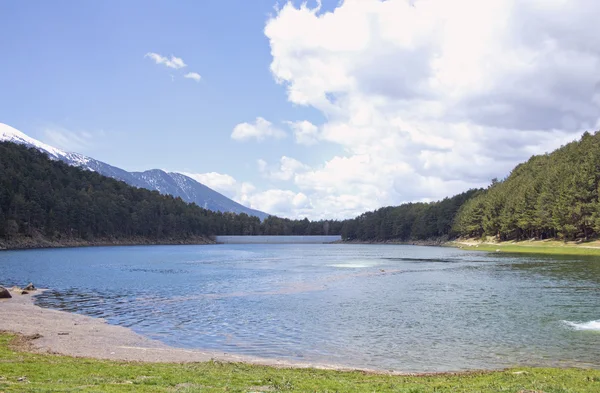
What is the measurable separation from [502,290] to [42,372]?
147 feet

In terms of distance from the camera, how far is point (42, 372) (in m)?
17.2

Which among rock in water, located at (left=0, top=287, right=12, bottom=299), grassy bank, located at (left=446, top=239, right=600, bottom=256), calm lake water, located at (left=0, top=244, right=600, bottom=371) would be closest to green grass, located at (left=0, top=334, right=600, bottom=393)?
calm lake water, located at (left=0, top=244, right=600, bottom=371)

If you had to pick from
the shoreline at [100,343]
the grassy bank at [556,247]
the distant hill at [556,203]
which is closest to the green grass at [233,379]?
the shoreline at [100,343]

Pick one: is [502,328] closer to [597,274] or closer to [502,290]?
[502,290]

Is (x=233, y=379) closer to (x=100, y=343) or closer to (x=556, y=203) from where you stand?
(x=100, y=343)

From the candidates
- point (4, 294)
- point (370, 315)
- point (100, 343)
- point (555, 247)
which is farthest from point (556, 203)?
point (100, 343)

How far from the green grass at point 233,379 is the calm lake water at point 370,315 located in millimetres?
3641

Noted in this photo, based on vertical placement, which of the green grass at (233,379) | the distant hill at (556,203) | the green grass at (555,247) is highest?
the distant hill at (556,203)

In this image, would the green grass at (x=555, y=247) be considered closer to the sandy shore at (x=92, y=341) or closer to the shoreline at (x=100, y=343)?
the shoreline at (x=100, y=343)

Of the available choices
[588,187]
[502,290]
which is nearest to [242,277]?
[502,290]

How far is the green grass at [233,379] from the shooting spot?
15.2m

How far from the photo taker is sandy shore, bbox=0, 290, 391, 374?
23597 mm

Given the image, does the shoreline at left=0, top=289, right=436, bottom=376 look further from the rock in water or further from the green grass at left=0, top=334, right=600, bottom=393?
the rock in water

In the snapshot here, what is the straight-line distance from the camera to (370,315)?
121 feet
